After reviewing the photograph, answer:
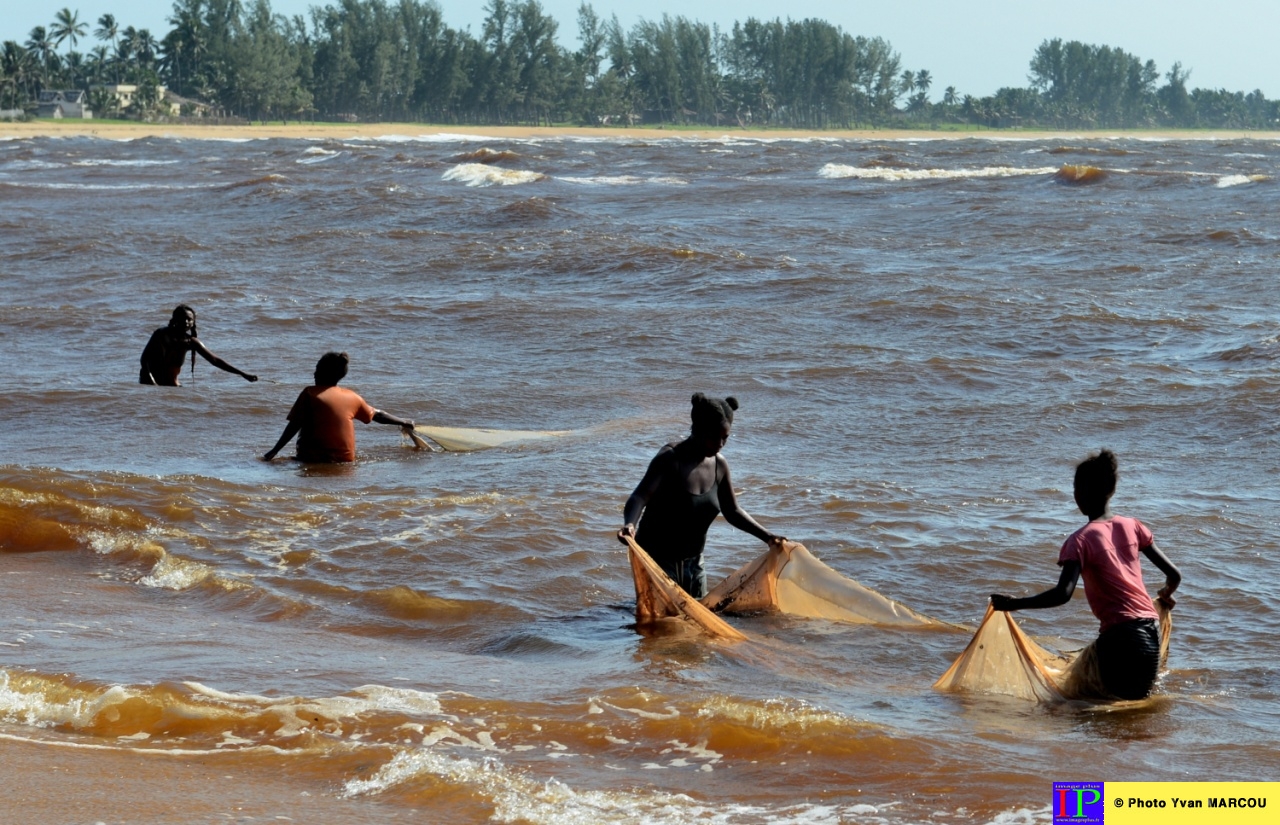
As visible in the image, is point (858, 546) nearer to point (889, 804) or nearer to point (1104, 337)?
point (889, 804)

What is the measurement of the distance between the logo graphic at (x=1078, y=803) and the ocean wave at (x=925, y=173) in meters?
31.1

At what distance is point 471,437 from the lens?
983 centimetres

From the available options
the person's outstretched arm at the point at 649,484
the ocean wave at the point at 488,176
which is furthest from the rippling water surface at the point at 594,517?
the ocean wave at the point at 488,176

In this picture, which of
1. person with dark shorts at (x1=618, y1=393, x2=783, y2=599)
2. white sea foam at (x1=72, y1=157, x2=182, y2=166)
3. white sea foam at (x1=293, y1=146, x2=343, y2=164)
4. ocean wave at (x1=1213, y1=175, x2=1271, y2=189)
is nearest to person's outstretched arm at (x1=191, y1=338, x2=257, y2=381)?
person with dark shorts at (x1=618, y1=393, x2=783, y2=599)

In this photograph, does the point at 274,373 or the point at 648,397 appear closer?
the point at 648,397

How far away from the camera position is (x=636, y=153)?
54125 mm

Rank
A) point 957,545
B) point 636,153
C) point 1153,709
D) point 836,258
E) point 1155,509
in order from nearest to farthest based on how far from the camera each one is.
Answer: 1. point 1153,709
2. point 957,545
3. point 1155,509
4. point 836,258
5. point 636,153

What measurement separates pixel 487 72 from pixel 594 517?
123m

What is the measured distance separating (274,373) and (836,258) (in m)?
9.60

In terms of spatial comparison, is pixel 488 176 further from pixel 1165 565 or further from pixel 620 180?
pixel 1165 565

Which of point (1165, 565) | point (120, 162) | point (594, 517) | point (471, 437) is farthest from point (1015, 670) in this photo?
point (120, 162)

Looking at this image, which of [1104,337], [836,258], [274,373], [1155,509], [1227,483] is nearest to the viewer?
[1155,509]

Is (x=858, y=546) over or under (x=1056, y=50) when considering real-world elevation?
under

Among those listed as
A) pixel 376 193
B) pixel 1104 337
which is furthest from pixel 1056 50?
pixel 1104 337
